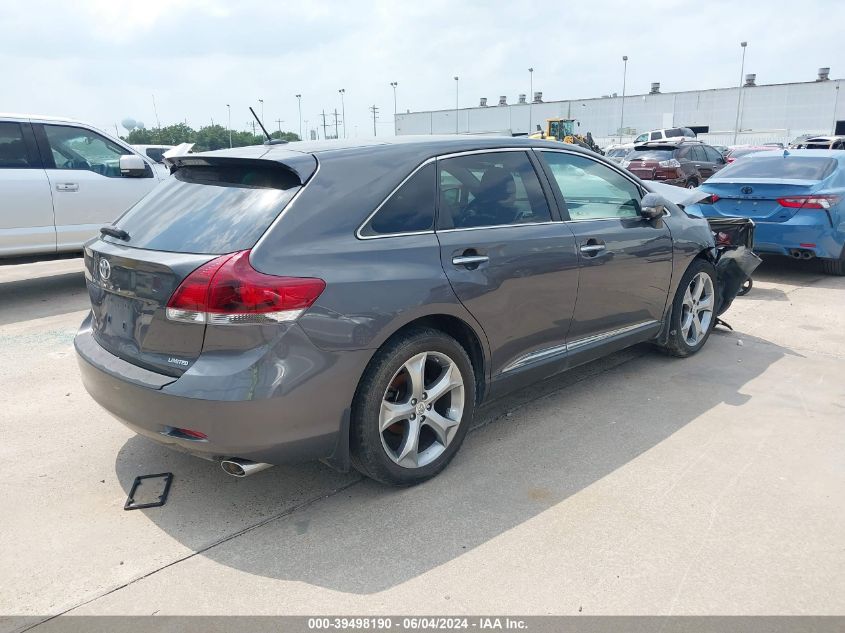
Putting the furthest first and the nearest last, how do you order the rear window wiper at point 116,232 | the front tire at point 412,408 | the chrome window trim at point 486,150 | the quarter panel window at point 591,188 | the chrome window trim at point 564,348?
the quarter panel window at point 591,188, the chrome window trim at point 564,348, the chrome window trim at point 486,150, the rear window wiper at point 116,232, the front tire at point 412,408

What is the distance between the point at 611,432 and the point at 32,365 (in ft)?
13.7

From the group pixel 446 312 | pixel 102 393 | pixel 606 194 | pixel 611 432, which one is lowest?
pixel 611 432

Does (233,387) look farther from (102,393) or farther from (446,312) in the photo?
(446,312)

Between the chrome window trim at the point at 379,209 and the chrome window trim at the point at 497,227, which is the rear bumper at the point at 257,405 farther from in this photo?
the chrome window trim at the point at 497,227

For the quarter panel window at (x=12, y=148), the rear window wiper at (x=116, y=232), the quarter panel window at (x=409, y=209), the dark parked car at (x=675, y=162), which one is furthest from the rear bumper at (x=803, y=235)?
the dark parked car at (x=675, y=162)

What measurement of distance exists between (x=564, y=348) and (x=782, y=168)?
19.7 feet

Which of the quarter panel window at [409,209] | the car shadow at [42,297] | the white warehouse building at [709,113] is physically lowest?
the car shadow at [42,297]

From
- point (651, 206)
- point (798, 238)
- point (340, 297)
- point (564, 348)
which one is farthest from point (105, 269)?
point (798, 238)

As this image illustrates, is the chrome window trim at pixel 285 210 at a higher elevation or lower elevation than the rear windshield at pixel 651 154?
→ higher

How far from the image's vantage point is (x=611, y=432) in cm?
383

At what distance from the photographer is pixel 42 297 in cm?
728

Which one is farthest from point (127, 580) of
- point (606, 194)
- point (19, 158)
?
point (19, 158)

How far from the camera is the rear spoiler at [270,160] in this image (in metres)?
2.92

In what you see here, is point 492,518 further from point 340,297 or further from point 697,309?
point 697,309
